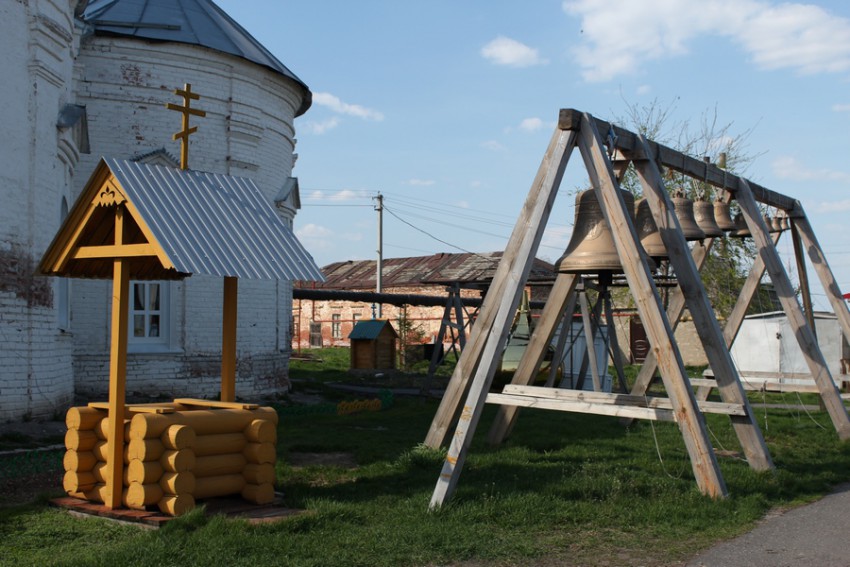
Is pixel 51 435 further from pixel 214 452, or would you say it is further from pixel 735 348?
pixel 735 348

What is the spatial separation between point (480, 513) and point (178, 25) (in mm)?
12213

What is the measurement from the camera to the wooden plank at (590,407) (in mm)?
7027

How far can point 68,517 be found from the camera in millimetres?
6289

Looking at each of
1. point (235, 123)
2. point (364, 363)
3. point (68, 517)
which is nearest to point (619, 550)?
point (68, 517)

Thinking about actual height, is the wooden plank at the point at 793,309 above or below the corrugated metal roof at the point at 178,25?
below

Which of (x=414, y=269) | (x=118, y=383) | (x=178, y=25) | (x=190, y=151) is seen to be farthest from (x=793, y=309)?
(x=414, y=269)

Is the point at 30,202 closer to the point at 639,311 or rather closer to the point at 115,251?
the point at 115,251

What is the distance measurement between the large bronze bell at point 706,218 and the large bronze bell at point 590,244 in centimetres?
172

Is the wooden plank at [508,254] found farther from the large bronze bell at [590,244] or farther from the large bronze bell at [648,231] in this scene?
the large bronze bell at [648,231]

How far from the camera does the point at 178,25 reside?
1560cm

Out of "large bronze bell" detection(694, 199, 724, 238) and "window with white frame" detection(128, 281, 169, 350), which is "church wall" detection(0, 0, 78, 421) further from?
"large bronze bell" detection(694, 199, 724, 238)

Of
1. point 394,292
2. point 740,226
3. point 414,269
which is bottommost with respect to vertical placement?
point 740,226

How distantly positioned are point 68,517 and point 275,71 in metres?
11.6

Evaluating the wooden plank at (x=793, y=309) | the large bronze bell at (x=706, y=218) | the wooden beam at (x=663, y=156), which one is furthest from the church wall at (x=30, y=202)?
the wooden plank at (x=793, y=309)
